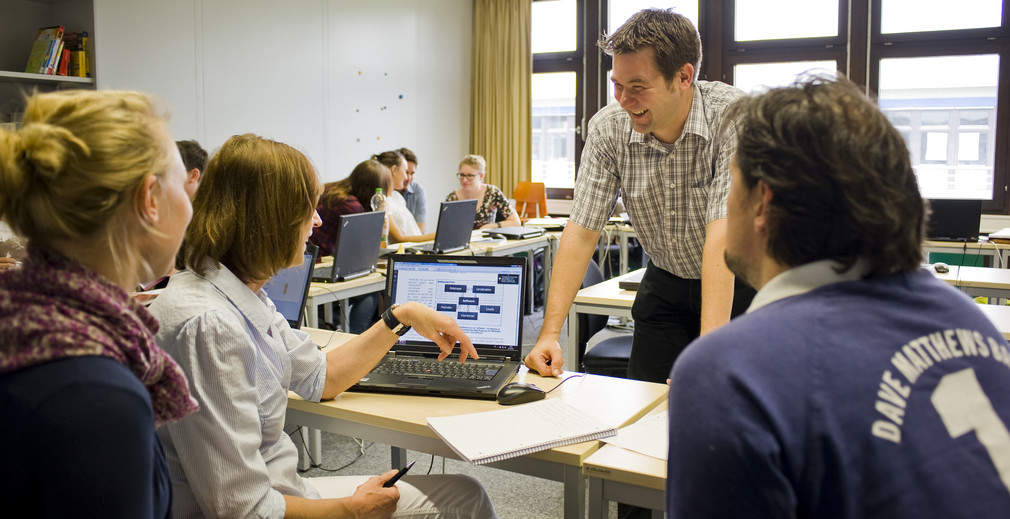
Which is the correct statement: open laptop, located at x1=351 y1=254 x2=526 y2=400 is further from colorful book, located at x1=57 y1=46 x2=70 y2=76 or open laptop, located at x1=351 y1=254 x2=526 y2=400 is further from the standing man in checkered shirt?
colorful book, located at x1=57 y1=46 x2=70 y2=76

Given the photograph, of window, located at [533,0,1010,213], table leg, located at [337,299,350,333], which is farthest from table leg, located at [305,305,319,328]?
window, located at [533,0,1010,213]

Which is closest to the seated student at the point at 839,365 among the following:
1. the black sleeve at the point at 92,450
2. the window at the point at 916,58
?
the black sleeve at the point at 92,450

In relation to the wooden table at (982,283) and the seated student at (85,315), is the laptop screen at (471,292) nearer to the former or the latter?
the seated student at (85,315)

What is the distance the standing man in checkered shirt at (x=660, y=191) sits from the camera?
188 centimetres

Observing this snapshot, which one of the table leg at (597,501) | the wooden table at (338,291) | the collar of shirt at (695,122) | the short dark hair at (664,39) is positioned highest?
the short dark hair at (664,39)

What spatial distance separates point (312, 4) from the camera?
643 cm

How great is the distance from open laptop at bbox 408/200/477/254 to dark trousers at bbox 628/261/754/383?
217 centimetres

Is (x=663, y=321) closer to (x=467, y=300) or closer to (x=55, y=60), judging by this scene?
(x=467, y=300)

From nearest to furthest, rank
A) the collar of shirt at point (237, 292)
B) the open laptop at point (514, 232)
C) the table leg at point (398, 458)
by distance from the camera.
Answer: the collar of shirt at point (237, 292) → the table leg at point (398, 458) → the open laptop at point (514, 232)

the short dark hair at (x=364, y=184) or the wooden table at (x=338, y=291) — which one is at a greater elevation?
the short dark hair at (x=364, y=184)

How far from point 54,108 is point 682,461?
77cm

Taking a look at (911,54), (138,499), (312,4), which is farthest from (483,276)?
(911,54)

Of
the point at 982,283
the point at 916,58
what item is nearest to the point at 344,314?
the point at 982,283

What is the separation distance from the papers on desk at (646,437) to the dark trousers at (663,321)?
0.60 metres
